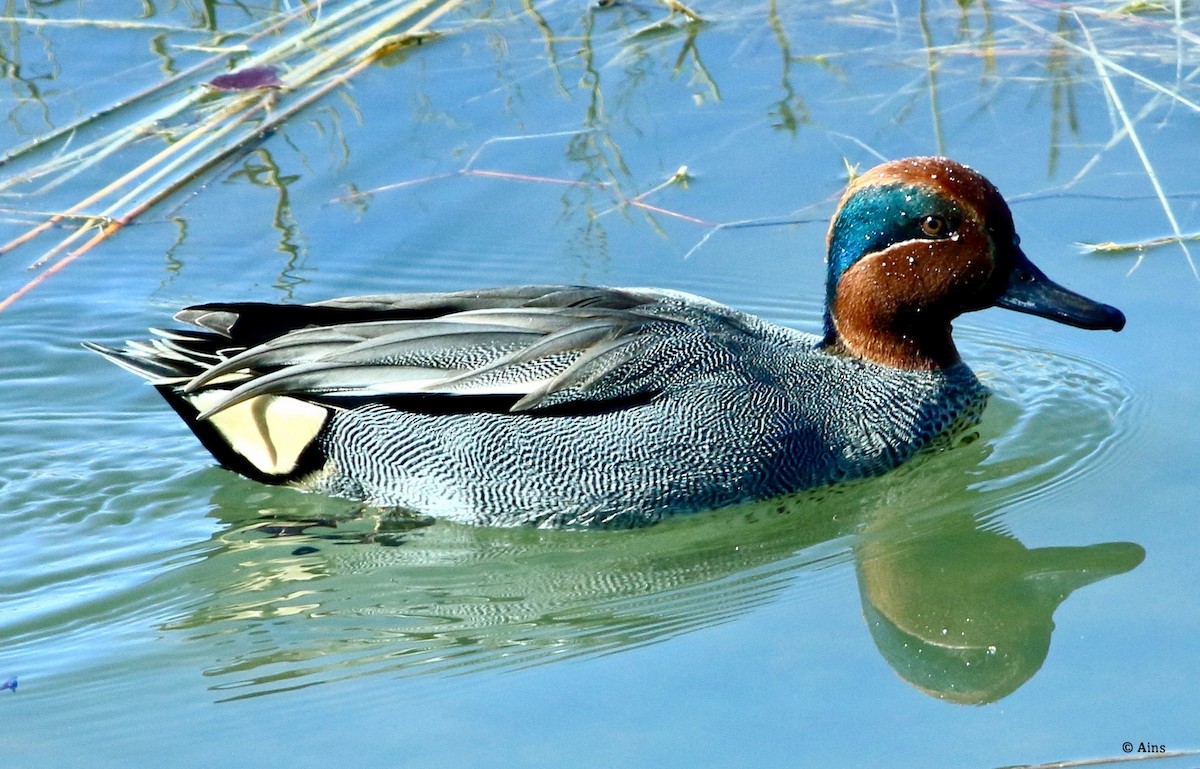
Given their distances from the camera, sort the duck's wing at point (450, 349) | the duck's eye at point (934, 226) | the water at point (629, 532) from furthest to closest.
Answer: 1. the duck's eye at point (934, 226)
2. the duck's wing at point (450, 349)
3. the water at point (629, 532)

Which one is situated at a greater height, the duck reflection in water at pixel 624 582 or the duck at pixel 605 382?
the duck at pixel 605 382

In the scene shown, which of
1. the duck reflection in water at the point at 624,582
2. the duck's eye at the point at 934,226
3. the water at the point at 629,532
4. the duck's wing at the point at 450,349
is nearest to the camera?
the water at the point at 629,532

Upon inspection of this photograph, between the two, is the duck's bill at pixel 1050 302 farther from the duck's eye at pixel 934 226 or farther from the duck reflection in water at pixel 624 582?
the duck reflection in water at pixel 624 582

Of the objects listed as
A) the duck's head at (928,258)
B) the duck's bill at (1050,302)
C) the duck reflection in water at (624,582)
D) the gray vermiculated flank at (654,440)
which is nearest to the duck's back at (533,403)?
the gray vermiculated flank at (654,440)

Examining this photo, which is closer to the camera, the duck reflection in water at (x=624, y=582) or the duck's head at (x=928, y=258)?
the duck reflection in water at (x=624, y=582)

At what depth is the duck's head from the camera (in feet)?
17.9

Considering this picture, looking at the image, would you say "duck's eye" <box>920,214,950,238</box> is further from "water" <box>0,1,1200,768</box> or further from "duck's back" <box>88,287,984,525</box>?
"water" <box>0,1,1200,768</box>

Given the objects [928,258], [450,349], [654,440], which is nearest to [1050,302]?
[928,258]

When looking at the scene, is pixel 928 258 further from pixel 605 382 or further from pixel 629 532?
pixel 629 532

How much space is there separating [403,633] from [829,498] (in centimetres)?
154

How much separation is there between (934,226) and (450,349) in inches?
65.4

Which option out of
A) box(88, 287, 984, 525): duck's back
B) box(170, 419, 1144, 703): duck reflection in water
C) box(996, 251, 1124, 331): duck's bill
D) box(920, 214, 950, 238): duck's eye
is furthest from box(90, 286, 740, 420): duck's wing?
box(996, 251, 1124, 331): duck's bill

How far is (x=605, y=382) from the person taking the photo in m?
5.36

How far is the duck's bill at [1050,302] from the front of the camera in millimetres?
5484
